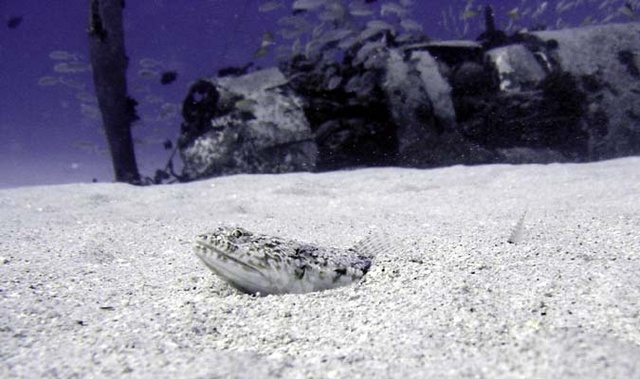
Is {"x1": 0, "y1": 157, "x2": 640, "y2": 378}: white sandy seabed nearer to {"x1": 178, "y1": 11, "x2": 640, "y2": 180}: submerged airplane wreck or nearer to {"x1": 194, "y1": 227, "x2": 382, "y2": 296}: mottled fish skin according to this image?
{"x1": 194, "y1": 227, "x2": 382, "y2": 296}: mottled fish skin

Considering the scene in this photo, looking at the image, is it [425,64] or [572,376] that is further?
[425,64]

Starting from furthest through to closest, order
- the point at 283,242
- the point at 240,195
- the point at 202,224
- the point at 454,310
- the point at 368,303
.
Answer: the point at 240,195 → the point at 202,224 → the point at 283,242 → the point at 368,303 → the point at 454,310

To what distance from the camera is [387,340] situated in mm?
1926

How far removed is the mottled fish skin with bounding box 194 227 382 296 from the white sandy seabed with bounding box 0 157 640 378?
0.13m

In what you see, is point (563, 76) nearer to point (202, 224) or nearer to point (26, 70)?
point (202, 224)

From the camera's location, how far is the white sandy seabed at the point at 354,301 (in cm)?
169

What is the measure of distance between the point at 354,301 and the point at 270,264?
582 millimetres

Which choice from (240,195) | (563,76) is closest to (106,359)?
(240,195)

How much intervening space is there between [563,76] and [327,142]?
526 centimetres

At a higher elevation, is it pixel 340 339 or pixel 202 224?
pixel 202 224

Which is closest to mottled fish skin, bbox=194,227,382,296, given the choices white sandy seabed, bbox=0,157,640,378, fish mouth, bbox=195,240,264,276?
fish mouth, bbox=195,240,264,276

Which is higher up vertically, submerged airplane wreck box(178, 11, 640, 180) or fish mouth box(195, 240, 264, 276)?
submerged airplane wreck box(178, 11, 640, 180)

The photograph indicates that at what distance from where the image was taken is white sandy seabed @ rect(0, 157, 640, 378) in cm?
169

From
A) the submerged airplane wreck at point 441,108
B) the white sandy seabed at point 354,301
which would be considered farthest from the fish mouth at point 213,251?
the submerged airplane wreck at point 441,108
